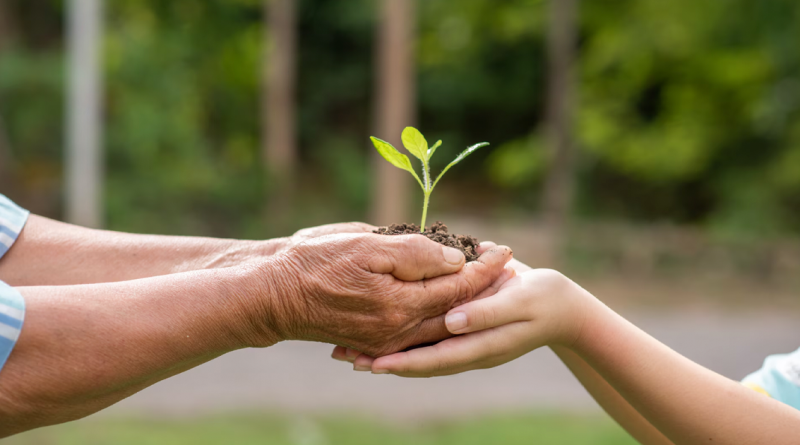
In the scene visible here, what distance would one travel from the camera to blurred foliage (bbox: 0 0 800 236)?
42.9 ft

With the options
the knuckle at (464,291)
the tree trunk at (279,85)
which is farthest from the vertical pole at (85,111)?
the knuckle at (464,291)

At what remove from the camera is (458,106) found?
69.6ft

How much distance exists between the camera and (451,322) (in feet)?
6.45

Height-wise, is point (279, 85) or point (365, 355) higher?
point (279, 85)

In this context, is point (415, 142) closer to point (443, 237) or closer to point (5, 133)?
point (443, 237)

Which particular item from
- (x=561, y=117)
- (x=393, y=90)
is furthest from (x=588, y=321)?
(x=561, y=117)

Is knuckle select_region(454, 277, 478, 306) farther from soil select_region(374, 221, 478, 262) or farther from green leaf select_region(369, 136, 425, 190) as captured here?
green leaf select_region(369, 136, 425, 190)

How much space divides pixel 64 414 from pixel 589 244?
37.6 feet

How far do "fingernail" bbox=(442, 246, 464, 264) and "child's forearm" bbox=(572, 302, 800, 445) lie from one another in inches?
17.2

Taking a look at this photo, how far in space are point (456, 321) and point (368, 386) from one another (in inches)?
189

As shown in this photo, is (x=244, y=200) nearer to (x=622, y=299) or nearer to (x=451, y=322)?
(x=622, y=299)

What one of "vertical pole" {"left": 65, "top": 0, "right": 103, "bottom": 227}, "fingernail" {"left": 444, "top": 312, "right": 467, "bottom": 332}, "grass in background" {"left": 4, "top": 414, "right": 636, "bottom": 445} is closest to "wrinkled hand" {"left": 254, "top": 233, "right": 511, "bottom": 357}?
"fingernail" {"left": 444, "top": 312, "right": 467, "bottom": 332}

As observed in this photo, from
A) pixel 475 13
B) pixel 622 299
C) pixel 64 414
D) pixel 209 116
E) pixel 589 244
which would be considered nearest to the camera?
pixel 64 414

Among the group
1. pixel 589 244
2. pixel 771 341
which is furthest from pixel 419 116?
pixel 771 341
